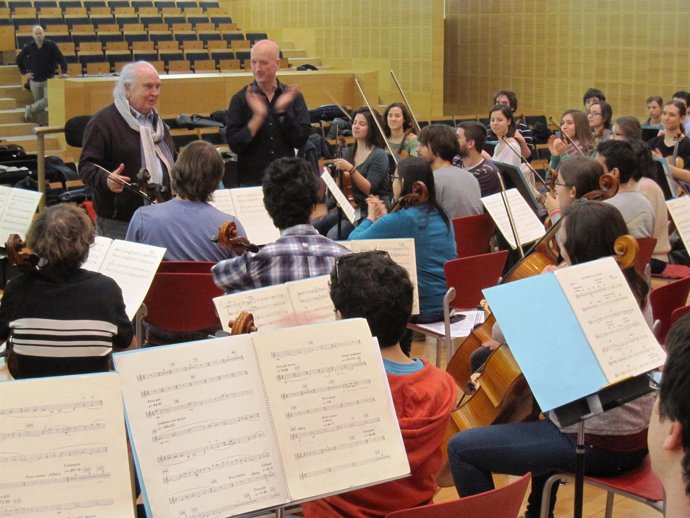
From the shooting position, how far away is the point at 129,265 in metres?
3.02

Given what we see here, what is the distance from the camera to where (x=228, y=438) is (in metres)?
1.74

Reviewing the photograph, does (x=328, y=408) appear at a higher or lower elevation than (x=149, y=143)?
lower

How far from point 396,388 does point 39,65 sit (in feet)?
32.0

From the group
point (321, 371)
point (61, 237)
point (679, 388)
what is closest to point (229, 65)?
point (61, 237)

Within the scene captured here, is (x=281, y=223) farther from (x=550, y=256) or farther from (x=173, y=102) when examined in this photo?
(x=173, y=102)

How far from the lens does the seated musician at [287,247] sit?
2930mm

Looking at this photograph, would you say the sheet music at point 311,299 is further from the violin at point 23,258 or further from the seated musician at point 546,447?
the violin at point 23,258

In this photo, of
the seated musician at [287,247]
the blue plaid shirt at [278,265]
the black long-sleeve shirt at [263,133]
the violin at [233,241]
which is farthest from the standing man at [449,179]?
the violin at [233,241]

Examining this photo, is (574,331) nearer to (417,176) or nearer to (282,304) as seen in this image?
(282,304)

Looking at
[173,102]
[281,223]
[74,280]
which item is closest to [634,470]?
[281,223]

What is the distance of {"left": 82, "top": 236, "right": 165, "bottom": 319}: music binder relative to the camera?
9.72ft

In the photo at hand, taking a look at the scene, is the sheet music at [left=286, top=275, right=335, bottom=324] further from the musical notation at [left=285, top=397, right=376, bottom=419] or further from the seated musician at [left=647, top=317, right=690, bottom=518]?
the seated musician at [left=647, top=317, right=690, bottom=518]

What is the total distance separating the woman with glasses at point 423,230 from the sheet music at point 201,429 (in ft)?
6.75

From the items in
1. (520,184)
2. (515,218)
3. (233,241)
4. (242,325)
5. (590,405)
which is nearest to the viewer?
(242,325)
